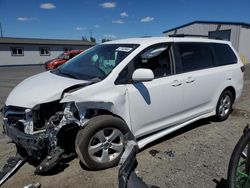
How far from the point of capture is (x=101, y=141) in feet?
12.0

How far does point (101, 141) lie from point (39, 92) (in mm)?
1072

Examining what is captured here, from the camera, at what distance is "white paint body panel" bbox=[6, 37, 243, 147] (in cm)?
353

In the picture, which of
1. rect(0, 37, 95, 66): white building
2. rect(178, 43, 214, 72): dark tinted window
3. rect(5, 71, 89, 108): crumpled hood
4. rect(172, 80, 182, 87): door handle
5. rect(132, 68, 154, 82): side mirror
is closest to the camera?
rect(5, 71, 89, 108): crumpled hood

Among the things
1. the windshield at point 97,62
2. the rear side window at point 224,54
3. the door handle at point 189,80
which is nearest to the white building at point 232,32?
the rear side window at point 224,54

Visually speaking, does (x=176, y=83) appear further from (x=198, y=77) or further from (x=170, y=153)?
(x=170, y=153)

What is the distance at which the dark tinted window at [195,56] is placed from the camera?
475 centimetres

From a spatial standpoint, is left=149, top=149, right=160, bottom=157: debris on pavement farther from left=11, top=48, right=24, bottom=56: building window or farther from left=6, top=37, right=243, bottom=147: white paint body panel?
left=11, top=48, right=24, bottom=56: building window

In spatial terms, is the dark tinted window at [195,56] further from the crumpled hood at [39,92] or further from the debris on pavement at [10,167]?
the debris on pavement at [10,167]

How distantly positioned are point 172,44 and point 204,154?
1.92 metres

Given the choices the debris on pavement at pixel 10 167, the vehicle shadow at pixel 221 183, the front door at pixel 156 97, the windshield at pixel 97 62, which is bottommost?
the vehicle shadow at pixel 221 183

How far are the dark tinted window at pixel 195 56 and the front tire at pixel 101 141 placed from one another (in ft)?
5.78

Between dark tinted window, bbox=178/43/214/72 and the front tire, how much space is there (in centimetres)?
176

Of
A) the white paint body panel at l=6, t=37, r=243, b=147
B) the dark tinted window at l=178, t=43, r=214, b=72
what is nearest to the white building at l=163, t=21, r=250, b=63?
the dark tinted window at l=178, t=43, r=214, b=72

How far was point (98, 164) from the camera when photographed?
3654mm
